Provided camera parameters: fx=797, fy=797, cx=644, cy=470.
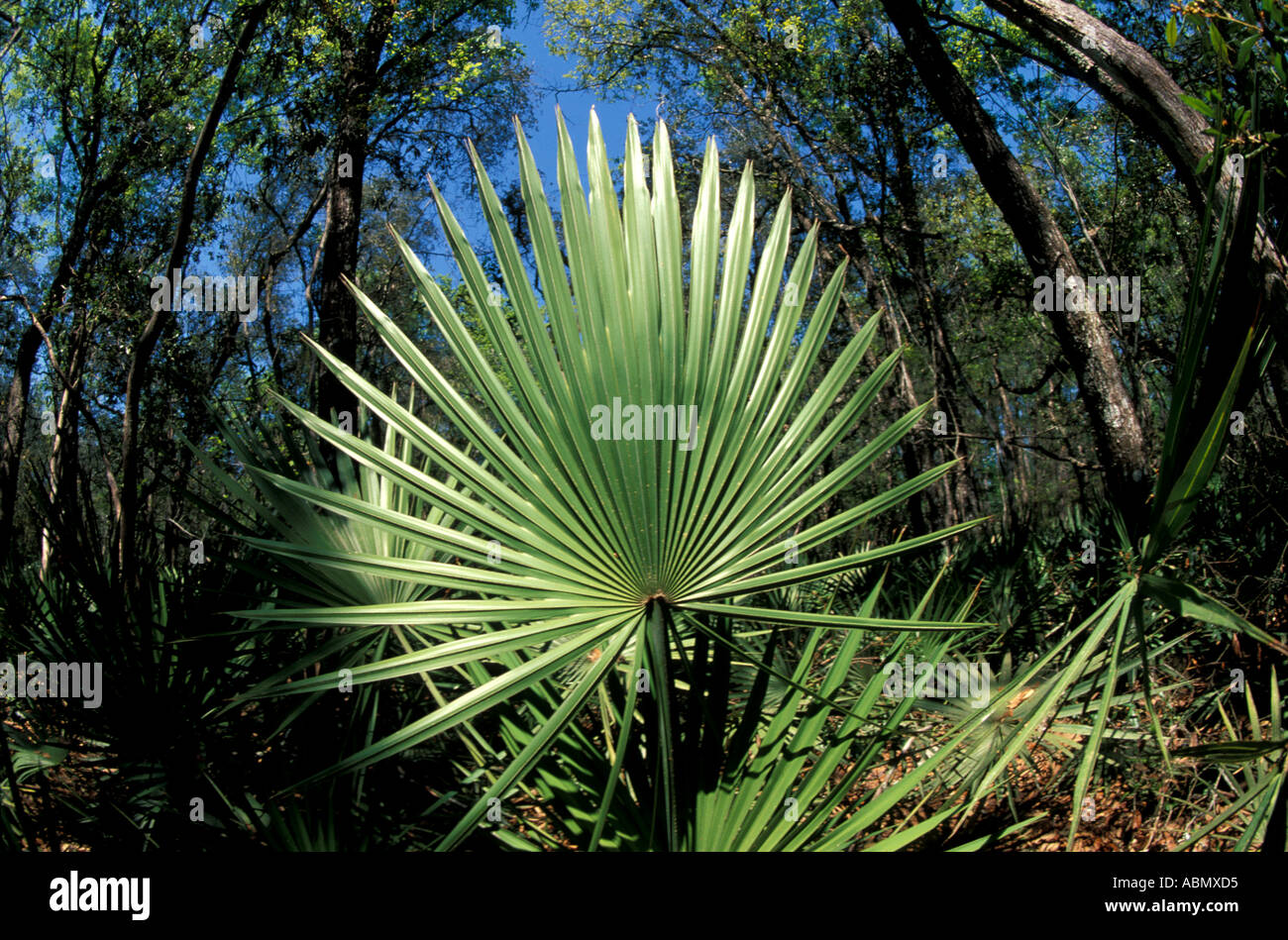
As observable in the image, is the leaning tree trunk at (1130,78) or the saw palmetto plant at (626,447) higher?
the leaning tree trunk at (1130,78)

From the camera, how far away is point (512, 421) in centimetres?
204

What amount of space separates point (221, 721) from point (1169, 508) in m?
2.98

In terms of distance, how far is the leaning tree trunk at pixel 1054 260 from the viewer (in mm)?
4789

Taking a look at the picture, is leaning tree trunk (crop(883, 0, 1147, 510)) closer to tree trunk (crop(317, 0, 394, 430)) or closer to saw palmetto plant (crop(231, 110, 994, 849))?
saw palmetto plant (crop(231, 110, 994, 849))

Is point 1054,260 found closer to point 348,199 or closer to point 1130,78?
point 1130,78

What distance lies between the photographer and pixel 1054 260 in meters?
5.03

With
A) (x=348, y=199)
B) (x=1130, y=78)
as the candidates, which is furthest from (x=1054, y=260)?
(x=348, y=199)

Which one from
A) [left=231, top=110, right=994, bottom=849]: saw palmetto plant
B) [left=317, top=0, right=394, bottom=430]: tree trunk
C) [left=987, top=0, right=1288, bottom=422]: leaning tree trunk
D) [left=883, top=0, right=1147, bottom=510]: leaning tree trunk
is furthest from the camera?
[left=317, top=0, right=394, bottom=430]: tree trunk

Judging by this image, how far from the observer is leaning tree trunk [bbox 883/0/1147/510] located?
4789 millimetres

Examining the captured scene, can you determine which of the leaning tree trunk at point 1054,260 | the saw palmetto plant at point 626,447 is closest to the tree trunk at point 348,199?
the leaning tree trunk at point 1054,260

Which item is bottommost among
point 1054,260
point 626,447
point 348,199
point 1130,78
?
point 626,447

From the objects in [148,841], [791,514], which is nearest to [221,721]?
[148,841]

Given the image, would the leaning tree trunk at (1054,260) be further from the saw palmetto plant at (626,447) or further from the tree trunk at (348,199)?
the tree trunk at (348,199)

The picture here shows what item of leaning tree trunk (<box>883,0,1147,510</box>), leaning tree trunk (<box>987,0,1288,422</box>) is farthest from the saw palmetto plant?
leaning tree trunk (<box>883,0,1147,510</box>)
